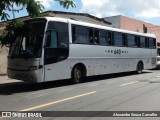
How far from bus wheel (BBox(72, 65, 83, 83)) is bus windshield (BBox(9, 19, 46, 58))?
2.95m

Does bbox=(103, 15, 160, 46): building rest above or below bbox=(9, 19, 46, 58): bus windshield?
above

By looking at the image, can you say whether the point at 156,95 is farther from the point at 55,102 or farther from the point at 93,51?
the point at 93,51

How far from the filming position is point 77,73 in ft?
54.3

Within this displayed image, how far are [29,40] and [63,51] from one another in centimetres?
175

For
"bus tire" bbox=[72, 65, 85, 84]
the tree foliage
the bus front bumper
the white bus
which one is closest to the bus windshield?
the white bus

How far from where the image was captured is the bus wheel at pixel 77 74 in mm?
16306

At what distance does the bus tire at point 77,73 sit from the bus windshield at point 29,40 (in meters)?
2.93

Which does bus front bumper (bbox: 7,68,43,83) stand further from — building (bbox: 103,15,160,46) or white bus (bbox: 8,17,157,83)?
building (bbox: 103,15,160,46)

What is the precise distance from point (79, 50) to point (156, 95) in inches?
221

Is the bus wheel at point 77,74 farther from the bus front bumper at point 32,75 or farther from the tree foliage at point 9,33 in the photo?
the tree foliage at point 9,33

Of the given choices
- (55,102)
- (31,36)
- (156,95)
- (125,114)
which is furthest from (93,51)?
(125,114)

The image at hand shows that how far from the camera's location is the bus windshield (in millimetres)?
14000

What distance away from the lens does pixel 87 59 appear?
680 inches

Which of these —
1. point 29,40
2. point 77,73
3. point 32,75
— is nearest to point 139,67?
point 77,73
